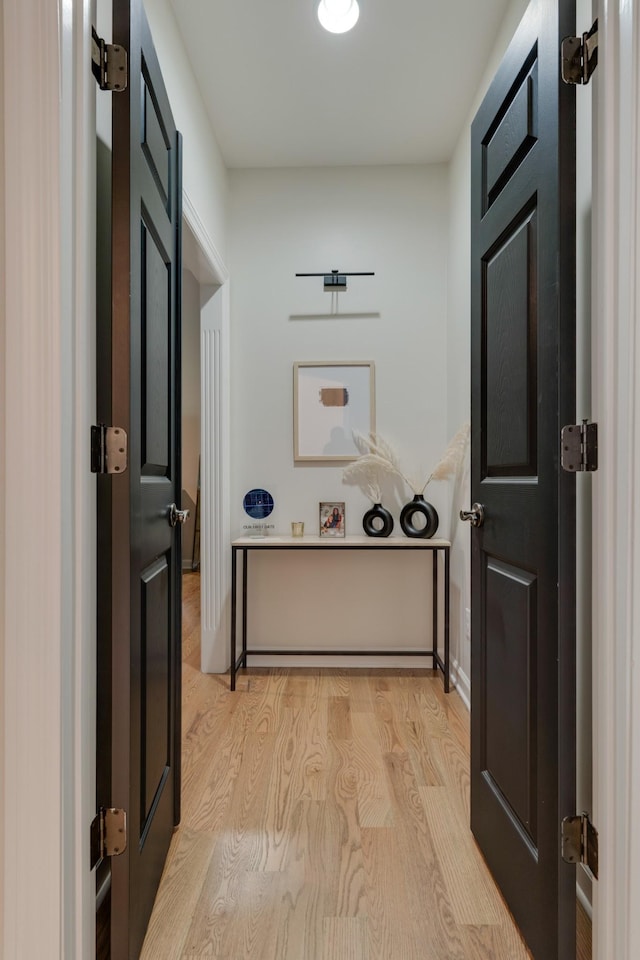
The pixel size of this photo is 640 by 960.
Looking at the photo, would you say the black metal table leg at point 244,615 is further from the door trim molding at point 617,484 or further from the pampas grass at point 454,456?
the door trim molding at point 617,484

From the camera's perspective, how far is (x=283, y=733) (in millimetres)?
2275

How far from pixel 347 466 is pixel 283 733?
56.6 inches

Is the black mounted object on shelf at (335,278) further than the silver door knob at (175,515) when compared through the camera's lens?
Yes

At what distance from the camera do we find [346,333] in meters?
3.14

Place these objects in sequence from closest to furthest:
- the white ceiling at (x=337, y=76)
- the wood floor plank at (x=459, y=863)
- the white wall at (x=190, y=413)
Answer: the wood floor plank at (x=459, y=863), the white ceiling at (x=337, y=76), the white wall at (x=190, y=413)

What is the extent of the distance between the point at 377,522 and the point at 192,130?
208 cm

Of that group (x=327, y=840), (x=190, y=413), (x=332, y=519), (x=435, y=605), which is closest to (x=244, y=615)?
(x=332, y=519)

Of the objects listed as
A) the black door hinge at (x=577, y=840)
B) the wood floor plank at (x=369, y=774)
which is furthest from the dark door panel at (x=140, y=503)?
the black door hinge at (x=577, y=840)

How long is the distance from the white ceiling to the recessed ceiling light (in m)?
0.05

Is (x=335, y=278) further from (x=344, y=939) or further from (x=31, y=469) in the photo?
(x=344, y=939)

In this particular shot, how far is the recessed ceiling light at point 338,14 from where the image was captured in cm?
198

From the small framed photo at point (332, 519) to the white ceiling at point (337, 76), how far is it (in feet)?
6.45

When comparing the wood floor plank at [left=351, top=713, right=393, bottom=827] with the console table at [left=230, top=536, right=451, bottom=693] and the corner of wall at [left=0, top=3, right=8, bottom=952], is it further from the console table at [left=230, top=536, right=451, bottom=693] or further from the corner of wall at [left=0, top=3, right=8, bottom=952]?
the corner of wall at [left=0, top=3, right=8, bottom=952]

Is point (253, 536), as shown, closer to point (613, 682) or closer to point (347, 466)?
point (347, 466)
